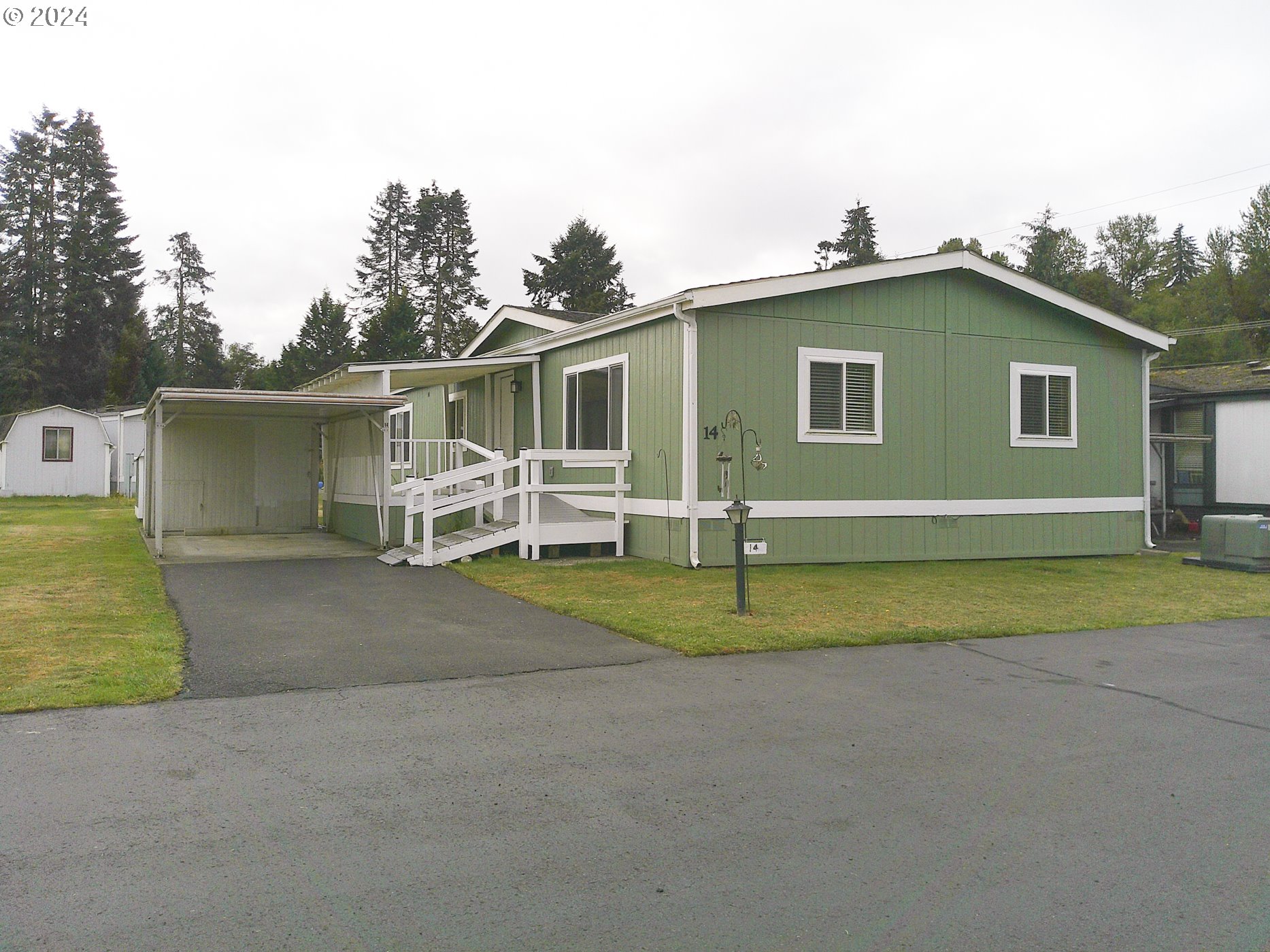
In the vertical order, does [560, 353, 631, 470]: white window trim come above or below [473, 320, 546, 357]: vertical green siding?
below

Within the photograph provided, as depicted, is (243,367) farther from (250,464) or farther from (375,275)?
(250,464)

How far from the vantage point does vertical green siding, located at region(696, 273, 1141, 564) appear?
40.7 ft

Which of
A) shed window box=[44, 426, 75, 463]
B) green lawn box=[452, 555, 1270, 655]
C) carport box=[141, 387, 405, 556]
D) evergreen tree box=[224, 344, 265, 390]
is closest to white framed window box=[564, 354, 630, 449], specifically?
green lawn box=[452, 555, 1270, 655]

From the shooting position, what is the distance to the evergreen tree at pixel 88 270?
51938 mm

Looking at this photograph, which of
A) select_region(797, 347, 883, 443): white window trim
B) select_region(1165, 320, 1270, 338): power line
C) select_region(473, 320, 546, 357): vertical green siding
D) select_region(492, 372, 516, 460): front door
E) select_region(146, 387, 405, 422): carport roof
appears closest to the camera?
select_region(797, 347, 883, 443): white window trim

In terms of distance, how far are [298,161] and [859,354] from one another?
995 cm

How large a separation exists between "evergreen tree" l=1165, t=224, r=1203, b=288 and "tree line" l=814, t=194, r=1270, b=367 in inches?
1.5

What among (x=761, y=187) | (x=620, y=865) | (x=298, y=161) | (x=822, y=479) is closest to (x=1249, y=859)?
(x=620, y=865)

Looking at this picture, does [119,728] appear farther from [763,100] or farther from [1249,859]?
[763,100]

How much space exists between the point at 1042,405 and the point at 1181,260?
160 feet

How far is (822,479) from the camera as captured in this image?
12852 millimetres

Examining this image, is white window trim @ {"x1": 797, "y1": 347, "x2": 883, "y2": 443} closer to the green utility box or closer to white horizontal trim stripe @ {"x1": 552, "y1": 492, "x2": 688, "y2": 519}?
white horizontal trim stripe @ {"x1": 552, "y1": 492, "x2": 688, "y2": 519}

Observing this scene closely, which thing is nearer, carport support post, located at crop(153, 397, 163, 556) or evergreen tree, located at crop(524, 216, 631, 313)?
carport support post, located at crop(153, 397, 163, 556)

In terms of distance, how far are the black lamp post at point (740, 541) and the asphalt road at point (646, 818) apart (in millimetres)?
2258
